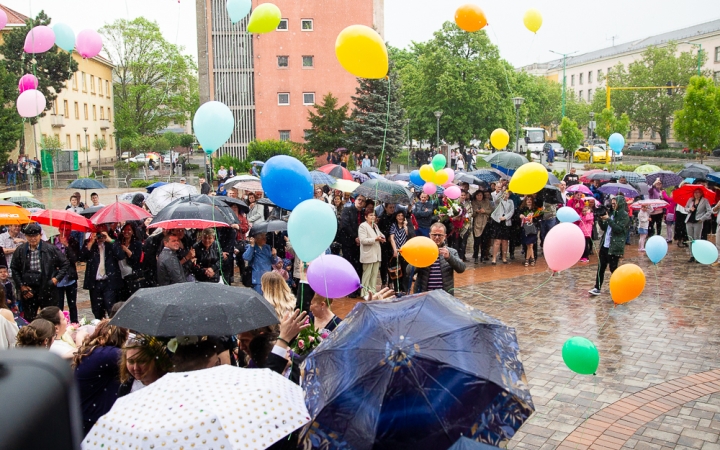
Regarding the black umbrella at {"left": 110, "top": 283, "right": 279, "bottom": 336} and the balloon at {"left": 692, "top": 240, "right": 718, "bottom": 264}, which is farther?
the balloon at {"left": 692, "top": 240, "right": 718, "bottom": 264}

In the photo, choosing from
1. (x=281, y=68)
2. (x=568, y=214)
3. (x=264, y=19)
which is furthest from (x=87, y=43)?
(x=281, y=68)

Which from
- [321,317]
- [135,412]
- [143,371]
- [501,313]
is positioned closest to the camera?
[135,412]

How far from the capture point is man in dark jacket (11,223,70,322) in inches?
337

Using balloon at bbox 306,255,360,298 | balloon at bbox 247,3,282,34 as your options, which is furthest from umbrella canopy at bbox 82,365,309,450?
balloon at bbox 247,3,282,34

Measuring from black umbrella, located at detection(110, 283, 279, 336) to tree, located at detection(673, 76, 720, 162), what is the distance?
30741 millimetres

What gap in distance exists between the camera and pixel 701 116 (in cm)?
3016

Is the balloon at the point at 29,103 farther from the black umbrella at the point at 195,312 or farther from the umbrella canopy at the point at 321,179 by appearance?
the black umbrella at the point at 195,312

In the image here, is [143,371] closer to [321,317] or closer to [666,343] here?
[321,317]

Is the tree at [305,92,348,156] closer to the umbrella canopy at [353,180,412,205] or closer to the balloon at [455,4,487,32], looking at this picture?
the umbrella canopy at [353,180,412,205]

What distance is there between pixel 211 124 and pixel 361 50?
1.94 metres

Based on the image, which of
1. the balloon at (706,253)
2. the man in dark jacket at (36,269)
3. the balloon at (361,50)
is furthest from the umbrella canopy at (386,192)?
the man in dark jacket at (36,269)

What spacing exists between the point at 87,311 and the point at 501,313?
6.69 metres

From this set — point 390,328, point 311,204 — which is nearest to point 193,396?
point 390,328

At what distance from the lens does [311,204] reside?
571cm
